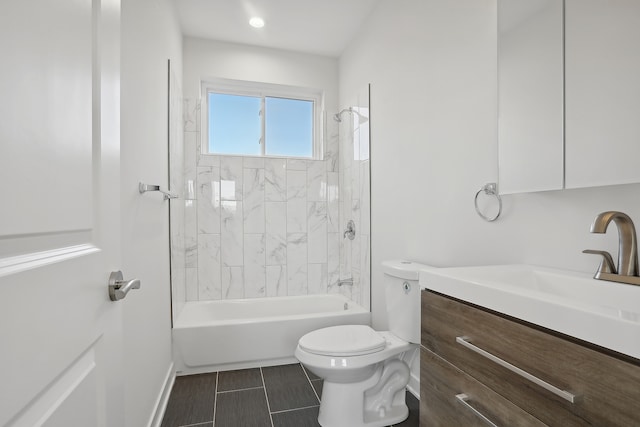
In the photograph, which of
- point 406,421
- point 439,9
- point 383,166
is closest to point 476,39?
point 439,9

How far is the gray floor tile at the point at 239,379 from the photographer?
84.4 inches

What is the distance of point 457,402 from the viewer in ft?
3.26

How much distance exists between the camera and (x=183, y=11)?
254 cm

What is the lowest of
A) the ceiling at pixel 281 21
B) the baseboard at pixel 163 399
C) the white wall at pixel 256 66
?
the baseboard at pixel 163 399

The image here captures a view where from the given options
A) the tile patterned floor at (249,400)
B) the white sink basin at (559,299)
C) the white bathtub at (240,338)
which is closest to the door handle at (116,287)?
the white sink basin at (559,299)

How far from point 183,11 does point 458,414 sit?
3.10 meters

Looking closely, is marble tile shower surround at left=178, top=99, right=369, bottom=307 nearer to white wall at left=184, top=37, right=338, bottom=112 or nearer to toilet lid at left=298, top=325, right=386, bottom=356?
white wall at left=184, top=37, right=338, bottom=112

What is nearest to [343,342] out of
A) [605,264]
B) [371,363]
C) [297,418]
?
[371,363]

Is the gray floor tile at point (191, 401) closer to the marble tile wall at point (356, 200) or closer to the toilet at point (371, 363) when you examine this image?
the toilet at point (371, 363)

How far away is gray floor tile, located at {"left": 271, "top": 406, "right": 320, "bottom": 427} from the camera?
1719mm

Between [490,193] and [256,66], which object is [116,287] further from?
[256,66]

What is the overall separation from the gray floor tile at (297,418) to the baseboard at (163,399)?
605 millimetres

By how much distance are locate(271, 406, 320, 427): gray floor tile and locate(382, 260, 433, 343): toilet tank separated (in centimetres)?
64

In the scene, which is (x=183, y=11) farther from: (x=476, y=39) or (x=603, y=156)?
A: (x=603, y=156)
